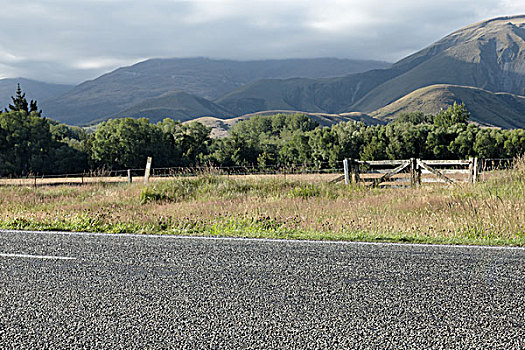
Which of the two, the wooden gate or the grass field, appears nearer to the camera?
the grass field

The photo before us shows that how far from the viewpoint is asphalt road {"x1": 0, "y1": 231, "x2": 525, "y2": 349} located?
3.88 meters

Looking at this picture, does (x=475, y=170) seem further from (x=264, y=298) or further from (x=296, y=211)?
(x=264, y=298)

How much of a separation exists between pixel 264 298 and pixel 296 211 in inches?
286

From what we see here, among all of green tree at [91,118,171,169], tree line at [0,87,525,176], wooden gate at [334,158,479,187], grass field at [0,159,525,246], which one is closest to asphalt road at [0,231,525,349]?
grass field at [0,159,525,246]

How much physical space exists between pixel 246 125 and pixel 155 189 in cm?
13578

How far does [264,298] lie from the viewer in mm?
4824

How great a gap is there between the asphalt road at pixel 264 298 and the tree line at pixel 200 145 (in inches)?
1892

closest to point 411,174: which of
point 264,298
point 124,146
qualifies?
point 264,298

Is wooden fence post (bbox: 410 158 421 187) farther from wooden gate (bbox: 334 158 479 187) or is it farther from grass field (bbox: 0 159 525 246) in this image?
grass field (bbox: 0 159 525 246)

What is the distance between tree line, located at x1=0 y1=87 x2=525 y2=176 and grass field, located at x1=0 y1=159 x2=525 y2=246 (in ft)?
126

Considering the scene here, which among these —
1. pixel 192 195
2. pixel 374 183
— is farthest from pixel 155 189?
Answer: pixel 374 183

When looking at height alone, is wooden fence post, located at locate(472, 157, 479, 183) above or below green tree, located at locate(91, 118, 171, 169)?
below

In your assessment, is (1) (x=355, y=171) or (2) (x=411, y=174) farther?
(1) (x=355, y=171)

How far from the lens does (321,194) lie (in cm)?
1540
